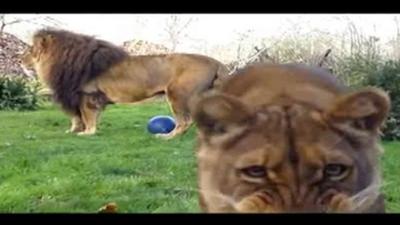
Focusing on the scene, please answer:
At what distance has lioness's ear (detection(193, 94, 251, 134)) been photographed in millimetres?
4191

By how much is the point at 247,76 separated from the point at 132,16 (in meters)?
0.54

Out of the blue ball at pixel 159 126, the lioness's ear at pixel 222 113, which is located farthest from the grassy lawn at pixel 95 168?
the lioness's ear at pixel 222 113

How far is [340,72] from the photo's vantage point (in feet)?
14.6

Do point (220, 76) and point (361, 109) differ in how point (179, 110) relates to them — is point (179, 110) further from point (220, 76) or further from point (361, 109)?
point (361, 109)

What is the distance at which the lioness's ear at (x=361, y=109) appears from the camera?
13.6 feet

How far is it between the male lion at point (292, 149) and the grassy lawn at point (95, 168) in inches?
7.9

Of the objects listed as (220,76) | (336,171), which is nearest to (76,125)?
(220,76)

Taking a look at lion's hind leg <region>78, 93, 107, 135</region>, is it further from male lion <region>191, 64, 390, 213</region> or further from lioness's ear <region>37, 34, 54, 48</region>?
male lion <region>191, 64, 390, 213</region>

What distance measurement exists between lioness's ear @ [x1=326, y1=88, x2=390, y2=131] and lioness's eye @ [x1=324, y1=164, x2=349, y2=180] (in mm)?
165

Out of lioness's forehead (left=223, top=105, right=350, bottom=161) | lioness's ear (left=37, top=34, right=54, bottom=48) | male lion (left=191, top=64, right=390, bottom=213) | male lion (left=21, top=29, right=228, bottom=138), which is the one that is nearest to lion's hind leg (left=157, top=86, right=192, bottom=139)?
male lion (left=21, top=29, right=228, bottom=138)

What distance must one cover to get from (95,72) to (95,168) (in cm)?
42

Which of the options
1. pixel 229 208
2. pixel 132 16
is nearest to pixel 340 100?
pixel 229 208

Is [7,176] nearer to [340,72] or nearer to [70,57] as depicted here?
[70,57]

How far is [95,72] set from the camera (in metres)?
4.61
